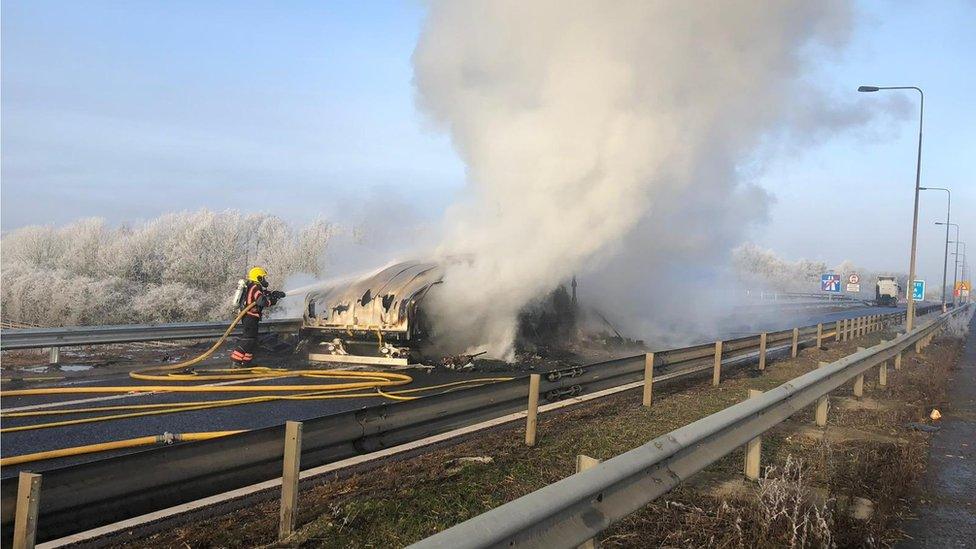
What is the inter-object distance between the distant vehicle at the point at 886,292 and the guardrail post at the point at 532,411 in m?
73.1

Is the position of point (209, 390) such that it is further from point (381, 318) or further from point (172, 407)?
point (381, 318)

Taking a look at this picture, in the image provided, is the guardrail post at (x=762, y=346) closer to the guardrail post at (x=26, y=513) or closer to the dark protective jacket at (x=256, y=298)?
the dark protective jacket at (x=256, y=298)

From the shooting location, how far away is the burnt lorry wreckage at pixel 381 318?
1178 centimetres

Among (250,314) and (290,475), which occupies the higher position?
(250,314)

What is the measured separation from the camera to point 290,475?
12.8 feet

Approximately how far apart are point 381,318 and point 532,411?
6.04m

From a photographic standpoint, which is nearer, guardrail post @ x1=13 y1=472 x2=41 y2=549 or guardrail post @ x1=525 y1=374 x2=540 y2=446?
guardrail post @ x1=13 y1=472 x2=41 y2=549

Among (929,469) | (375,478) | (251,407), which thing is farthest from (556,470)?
(251,407)

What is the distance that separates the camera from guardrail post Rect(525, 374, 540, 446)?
20.9 ft

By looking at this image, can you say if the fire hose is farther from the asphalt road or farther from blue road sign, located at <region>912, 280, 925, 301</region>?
blue road sign, located at <region>912, 280, 925, 301</region>

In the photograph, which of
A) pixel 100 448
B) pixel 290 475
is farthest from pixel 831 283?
pixel 290 475

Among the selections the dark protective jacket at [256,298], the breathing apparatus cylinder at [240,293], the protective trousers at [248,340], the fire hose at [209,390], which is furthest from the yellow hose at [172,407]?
the breathing apparatus cylinder at [240,293]

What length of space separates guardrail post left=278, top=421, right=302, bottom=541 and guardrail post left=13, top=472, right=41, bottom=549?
1367 millimetres

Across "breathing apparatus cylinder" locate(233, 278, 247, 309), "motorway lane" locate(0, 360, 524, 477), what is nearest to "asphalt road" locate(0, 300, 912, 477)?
"motorway lane" locate(0, 360, 524, 477)
